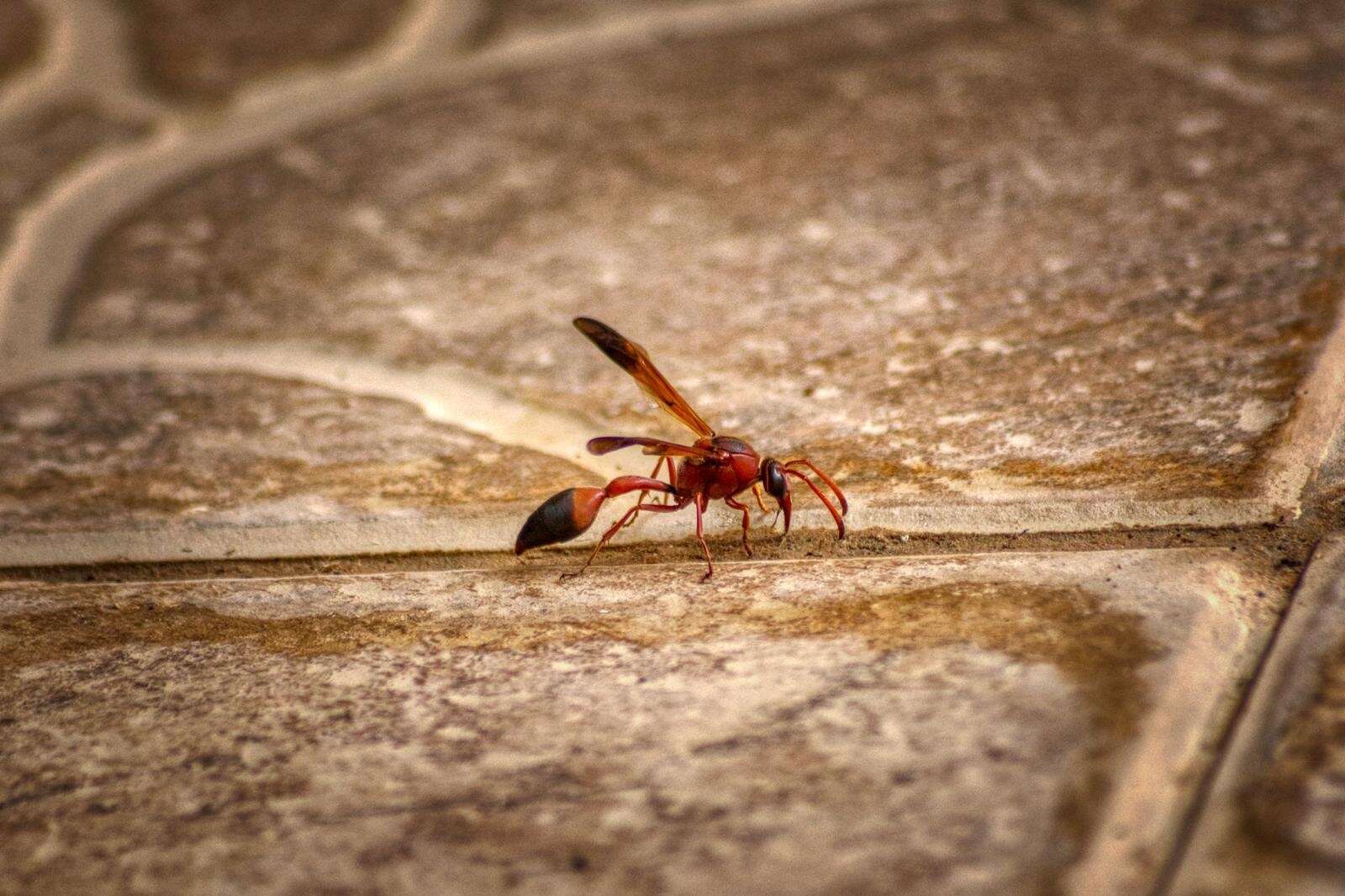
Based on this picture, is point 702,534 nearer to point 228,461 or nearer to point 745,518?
point 745,518

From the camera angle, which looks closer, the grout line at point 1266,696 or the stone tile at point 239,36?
the grout line at point 1266,696

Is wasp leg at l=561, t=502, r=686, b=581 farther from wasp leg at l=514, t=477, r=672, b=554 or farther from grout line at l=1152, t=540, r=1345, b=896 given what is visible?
grout line at l=1152, t=540, r=1345, b=896

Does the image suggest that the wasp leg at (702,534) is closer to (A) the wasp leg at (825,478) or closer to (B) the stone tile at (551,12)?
(A) the wasp leg at (825,478)

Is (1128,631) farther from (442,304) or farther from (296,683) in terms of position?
(442,304)

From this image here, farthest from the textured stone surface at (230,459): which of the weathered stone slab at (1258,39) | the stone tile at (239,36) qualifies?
the weathered stone slab at (1258,39)

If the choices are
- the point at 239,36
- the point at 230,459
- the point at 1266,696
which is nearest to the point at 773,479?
the point at 1266,696

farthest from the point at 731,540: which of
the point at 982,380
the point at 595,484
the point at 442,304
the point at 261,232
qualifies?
the point at 261,232

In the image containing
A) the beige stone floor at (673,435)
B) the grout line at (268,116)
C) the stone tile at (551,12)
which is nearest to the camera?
the beige stone floor at (673,435)
